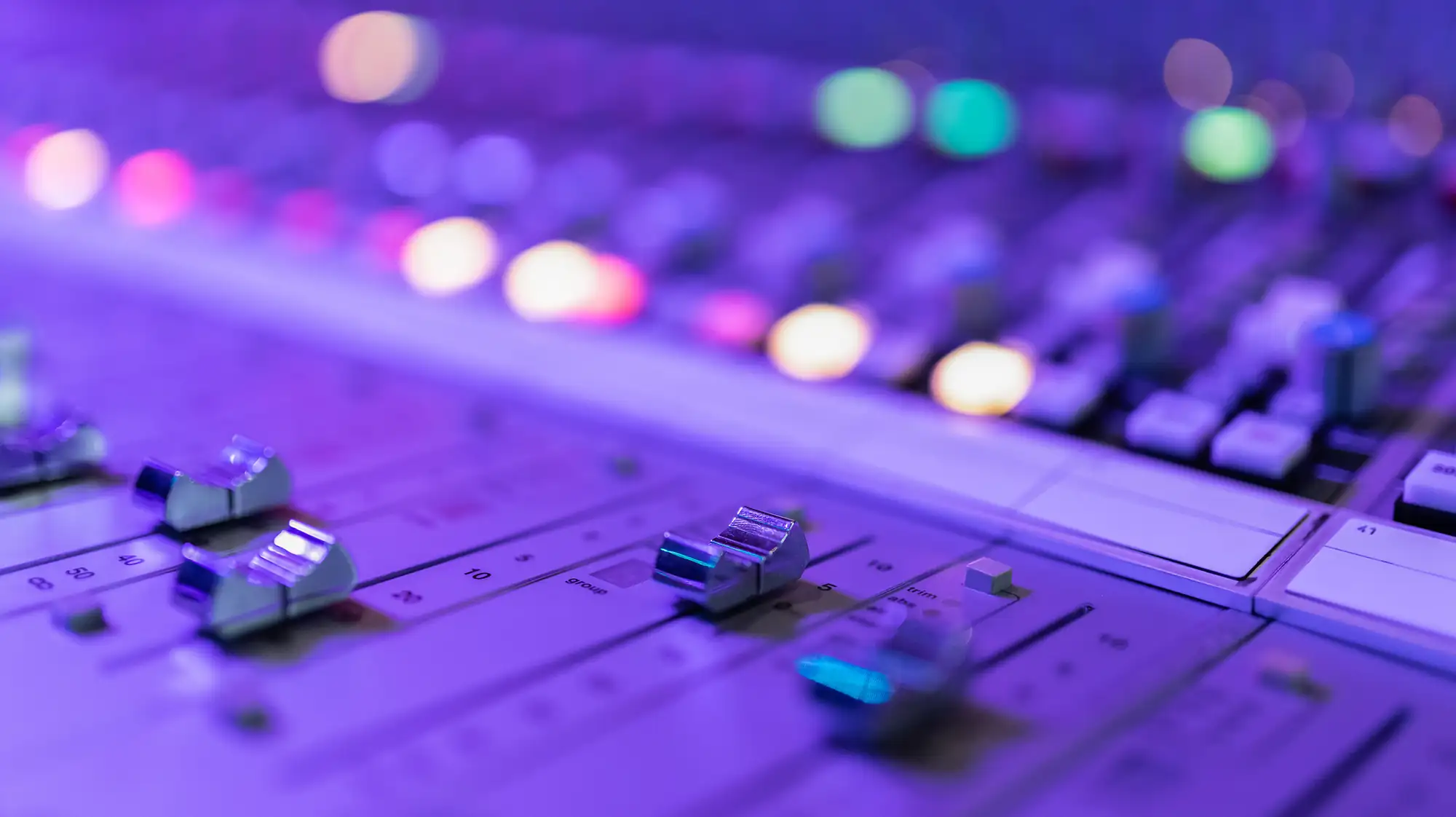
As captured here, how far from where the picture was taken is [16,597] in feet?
3.04

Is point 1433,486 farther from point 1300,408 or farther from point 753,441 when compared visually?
point 753,441

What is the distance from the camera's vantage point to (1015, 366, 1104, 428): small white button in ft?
3.92

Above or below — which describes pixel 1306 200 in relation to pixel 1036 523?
above

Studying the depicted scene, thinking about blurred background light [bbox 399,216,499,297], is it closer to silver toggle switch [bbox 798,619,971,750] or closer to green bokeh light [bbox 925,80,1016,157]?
green bokeh light [bbox 925,80,1016,157]

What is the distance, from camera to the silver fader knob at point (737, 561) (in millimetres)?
891

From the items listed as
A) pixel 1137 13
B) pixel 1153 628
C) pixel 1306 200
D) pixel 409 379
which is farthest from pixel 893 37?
pixel 1153 628

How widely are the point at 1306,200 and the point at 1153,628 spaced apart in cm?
81

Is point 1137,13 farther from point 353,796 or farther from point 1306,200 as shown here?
point 353,796

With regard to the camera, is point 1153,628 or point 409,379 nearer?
point 1153,628

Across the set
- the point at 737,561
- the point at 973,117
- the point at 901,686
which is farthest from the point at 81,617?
the point at 973,117

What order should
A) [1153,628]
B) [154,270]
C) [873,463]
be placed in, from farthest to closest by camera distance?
[154,270], [873,463], [1153,628]

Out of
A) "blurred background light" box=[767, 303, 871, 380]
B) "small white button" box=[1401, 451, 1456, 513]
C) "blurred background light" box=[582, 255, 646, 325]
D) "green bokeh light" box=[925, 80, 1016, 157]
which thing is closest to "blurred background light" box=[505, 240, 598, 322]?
"blurred background light" box=[582, 255, 646, 325]

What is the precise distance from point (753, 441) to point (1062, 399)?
27cm

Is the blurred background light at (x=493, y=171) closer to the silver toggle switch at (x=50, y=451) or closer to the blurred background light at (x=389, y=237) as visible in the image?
the blurred background light at (x=389, y=237)
